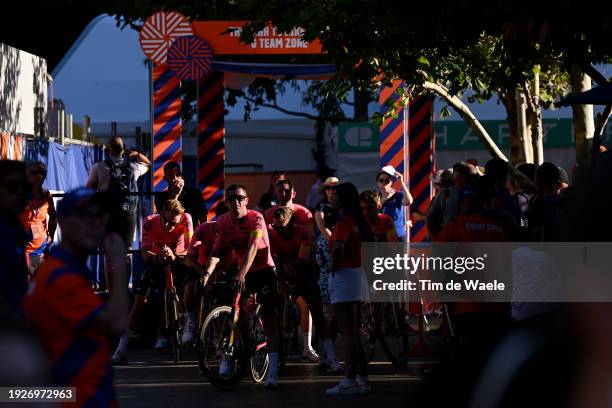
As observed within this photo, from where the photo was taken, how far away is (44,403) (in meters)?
5.15

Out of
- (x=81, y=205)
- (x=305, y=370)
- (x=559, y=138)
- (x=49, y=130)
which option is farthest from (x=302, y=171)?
(x=81, y=205)

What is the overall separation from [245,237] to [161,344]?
3.63 m

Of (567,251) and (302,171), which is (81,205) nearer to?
(567,251)

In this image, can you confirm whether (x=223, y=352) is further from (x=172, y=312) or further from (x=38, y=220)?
(x=38, y=220)

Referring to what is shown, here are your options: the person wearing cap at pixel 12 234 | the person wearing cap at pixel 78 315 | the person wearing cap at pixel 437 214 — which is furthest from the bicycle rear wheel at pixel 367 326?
the person wearing cap at pixel 78 315

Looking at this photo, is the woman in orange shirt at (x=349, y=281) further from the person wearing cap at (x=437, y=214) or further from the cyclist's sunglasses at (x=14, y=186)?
the cyclist's sunglasses at (x=14, y=186)

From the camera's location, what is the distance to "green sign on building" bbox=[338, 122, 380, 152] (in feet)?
105

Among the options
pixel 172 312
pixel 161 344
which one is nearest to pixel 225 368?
pixel 172 312

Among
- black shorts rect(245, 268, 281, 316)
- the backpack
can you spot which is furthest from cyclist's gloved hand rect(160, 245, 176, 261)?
black shorts rect(245, 268, 281, 316)

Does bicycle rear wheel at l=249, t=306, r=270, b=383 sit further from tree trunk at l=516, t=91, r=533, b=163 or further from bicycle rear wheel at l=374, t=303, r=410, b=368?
tree trunk at l=516, t=91, r=533, b=163

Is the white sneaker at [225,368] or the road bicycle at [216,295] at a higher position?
the road bicycle at [216,295]

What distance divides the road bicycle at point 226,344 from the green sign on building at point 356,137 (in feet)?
63.5

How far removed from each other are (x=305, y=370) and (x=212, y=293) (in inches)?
54.4

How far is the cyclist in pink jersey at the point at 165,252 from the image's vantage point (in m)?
15.7
